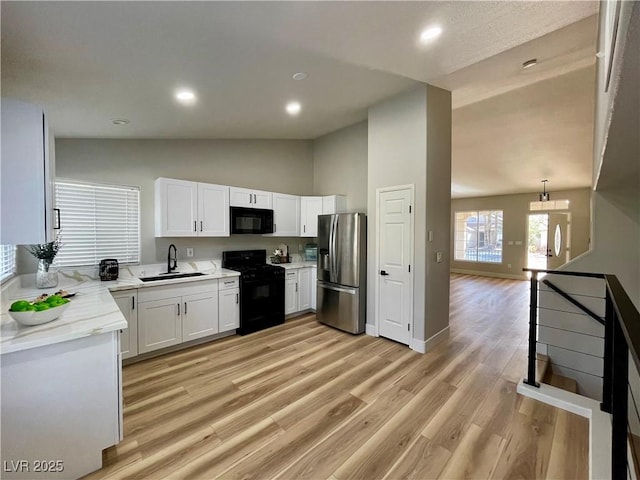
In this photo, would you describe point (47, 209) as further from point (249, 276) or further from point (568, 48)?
point (568, 48)

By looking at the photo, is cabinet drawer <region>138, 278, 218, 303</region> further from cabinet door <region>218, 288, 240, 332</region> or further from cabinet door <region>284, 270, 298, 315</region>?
cabinet door <region>284, 270, 298, 315</region>

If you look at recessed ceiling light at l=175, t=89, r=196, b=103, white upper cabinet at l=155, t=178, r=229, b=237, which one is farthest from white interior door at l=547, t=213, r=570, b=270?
recessed ceiling light at l=175, t=89, r=196, b=103

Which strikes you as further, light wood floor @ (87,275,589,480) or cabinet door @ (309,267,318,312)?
cabinet door @ (309,267,318,312)

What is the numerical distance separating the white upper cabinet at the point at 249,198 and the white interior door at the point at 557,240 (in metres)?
8.84

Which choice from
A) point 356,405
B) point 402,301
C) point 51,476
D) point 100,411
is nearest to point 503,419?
point 356,405

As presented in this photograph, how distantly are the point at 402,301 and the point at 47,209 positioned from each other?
3.41 meters

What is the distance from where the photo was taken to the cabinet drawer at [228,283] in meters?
3.70

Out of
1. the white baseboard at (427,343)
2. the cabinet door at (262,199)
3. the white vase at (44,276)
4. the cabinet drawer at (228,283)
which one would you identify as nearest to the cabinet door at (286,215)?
the cabinet door at (262,199)

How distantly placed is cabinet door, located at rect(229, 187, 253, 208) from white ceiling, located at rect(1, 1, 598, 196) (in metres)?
A: 0.85

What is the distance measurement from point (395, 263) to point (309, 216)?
193 cm

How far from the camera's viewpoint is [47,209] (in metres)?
1.70

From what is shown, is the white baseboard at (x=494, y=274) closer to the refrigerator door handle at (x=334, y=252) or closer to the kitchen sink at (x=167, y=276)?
the refrigerator door handle at (x=334, y=252)

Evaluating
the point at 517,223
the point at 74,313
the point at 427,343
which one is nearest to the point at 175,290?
the point at 74,313

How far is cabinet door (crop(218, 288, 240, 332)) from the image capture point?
146 inches
